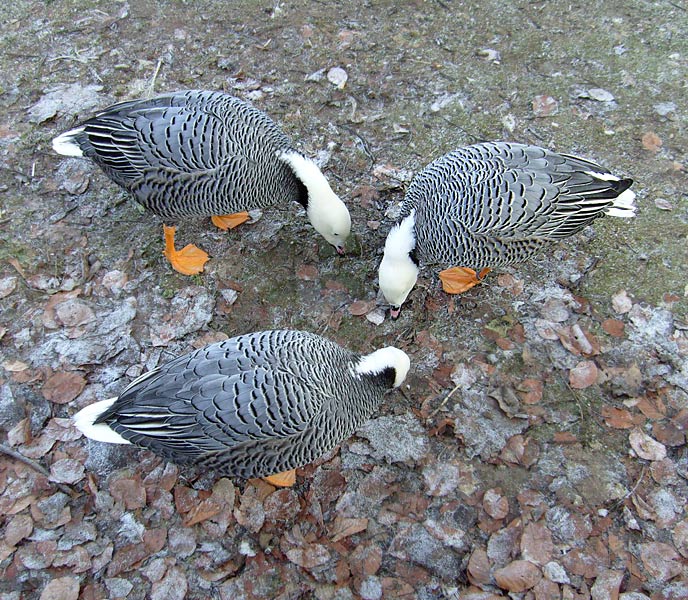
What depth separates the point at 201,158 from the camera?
13.7ft

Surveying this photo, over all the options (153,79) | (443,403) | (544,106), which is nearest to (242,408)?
(443,403)

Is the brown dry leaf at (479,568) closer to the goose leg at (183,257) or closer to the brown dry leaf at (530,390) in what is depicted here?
the brown dry leaf at (530,390)

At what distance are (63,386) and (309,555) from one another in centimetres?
223

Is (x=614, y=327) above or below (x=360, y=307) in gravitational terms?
below

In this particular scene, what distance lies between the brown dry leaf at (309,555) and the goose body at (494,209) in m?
1.89

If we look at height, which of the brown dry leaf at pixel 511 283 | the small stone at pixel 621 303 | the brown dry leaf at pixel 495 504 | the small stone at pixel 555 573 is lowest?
the small stone at pixel 555 573

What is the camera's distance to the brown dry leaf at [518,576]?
10.4 feet

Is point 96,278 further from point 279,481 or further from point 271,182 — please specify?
point 279,481

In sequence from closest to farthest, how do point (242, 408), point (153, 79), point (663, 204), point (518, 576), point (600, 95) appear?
point (242, 408) < point (518, 576) < point (663, 204) < point (600, 95) < point (153, 79)

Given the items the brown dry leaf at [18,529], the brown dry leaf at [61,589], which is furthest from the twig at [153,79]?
the brown dry leaf at [61,589]

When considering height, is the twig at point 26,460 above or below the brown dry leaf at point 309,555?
above

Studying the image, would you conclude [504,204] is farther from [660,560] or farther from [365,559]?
[365,559]

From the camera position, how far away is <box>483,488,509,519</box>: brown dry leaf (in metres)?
3.43

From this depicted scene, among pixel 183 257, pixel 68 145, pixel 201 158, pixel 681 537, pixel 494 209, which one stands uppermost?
pixel 68 145
